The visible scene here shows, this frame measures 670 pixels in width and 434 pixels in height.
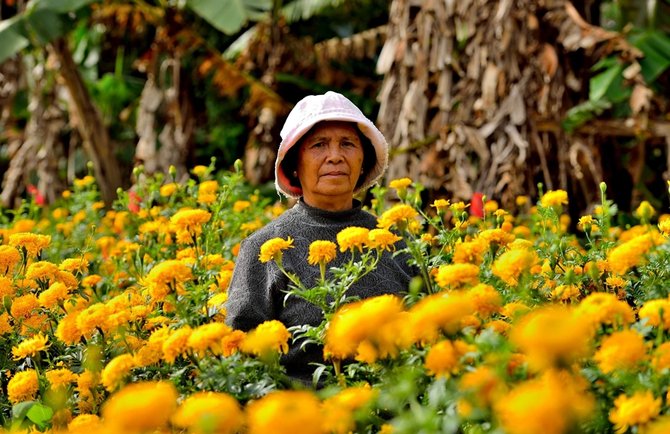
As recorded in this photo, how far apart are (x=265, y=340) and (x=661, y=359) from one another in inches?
24.5

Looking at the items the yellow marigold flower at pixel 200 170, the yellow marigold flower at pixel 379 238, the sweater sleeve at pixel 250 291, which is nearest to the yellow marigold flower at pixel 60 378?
the sweater sleeve at pixel 250 291

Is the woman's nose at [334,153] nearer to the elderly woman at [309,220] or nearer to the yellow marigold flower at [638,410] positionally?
the elderly woman at [309,220]

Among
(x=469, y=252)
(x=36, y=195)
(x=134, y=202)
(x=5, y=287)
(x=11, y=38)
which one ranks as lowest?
(x=36, y=195)

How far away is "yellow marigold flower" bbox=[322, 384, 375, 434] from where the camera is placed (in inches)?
48.4

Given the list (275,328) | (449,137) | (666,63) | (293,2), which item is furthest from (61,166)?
(275,328)

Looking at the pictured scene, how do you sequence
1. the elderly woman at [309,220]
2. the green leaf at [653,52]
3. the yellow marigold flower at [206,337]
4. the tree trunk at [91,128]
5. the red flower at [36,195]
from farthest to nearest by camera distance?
the tree trunk at [91,128] < the green leaf at [653,52] < the red flower at [36,195] < the elderly woman at [309,220] < the yellow marigold flower at [206,337]

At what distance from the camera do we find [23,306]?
2127mm

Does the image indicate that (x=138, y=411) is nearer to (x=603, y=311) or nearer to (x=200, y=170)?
(x=603, y=311)

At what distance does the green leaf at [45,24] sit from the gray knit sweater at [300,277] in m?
4.33

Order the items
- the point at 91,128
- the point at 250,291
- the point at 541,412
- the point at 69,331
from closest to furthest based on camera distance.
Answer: the point at 541,412 < the point at 69,331 < the point at 250,291 < the point at 91,128

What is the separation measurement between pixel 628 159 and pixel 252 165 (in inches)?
122

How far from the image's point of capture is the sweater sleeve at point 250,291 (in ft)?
7.10

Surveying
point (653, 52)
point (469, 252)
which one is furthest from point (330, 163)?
point (653, 52)

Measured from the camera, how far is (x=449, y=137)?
498 centimetres
